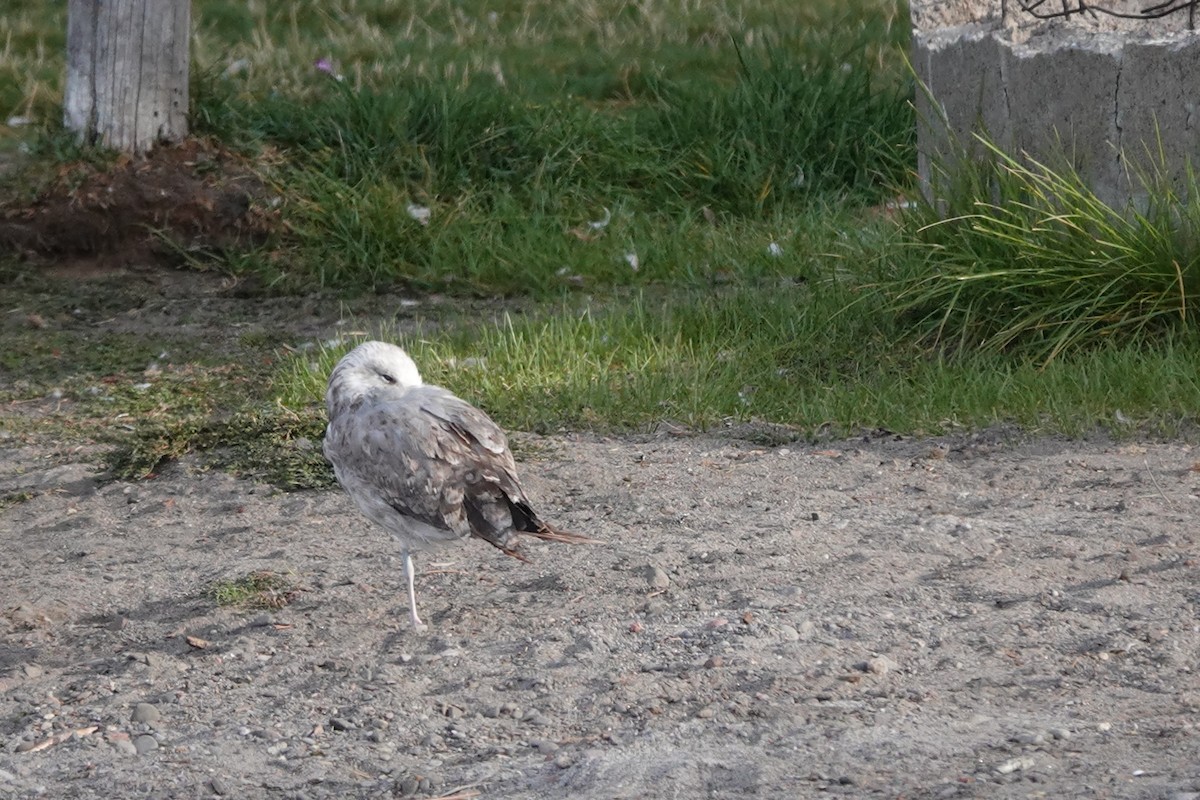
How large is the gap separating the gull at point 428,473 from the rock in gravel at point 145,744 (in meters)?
0.72

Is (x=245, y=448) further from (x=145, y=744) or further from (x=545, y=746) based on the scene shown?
(x=545, y=746)

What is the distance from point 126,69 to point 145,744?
5.19 m

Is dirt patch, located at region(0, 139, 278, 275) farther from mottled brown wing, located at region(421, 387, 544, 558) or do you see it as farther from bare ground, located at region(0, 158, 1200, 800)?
mottled brown wing, located at region(421, 387, 544, 558)

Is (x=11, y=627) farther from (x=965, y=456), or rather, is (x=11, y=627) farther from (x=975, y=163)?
(x=975, y=163)

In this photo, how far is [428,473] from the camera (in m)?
3.84

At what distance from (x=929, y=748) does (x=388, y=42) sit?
784cm

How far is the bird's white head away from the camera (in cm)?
416

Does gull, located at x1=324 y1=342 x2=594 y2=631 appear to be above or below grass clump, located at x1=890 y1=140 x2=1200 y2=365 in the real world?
below

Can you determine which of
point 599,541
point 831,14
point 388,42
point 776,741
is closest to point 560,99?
point 388,42

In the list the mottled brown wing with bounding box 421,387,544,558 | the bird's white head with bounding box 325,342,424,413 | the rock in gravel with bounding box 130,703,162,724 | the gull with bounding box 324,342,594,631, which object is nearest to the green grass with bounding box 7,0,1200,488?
the bird's white head with bounding box 325,342,424,413

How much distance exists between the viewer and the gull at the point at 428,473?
384 cm

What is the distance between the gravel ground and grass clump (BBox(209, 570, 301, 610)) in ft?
0.08

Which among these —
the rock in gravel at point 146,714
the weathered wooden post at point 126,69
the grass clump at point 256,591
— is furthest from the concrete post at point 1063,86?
the rock in gravel at point 146,714

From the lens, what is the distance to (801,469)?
510cm
